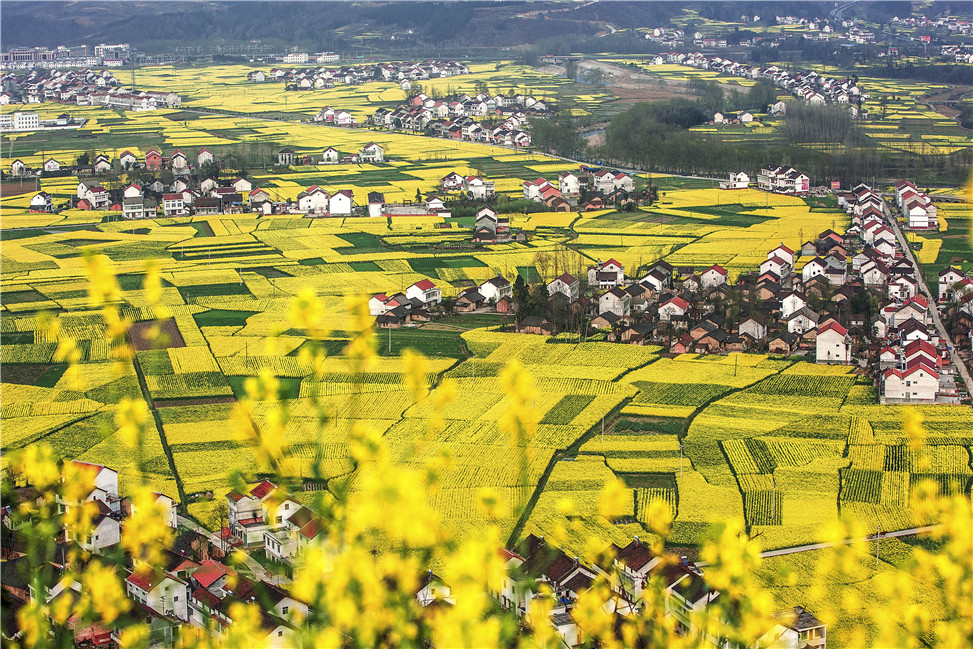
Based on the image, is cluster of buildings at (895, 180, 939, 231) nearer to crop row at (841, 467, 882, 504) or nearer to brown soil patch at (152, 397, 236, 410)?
crop row at (841, 467, 882, 504)

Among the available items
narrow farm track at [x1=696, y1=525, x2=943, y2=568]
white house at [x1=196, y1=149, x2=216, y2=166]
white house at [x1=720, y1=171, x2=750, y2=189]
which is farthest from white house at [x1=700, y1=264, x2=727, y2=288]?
white house at [x1=196, y1=149, x2=216, y2=166]

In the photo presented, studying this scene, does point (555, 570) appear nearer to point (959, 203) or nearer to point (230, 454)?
point (230, 454)

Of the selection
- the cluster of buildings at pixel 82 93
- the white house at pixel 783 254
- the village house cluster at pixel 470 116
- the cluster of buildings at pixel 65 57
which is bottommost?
the cluster of buildings at pixel 65 57

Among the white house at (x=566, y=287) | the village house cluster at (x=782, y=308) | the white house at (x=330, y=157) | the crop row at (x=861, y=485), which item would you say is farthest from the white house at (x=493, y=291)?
the white house at (x=330, y=157)

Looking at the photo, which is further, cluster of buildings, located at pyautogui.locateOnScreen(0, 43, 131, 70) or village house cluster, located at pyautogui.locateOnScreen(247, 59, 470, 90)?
cluster of buildings, located at pyautogui.locateOnScreen(0, 43, 131, 70)

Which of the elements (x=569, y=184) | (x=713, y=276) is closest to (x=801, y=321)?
(x=713, y=276)

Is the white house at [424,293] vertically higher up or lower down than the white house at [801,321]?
lower down

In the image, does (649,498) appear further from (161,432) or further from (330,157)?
(330,157)

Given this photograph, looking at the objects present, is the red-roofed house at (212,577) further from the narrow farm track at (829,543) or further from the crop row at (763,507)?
the crop row at (763,507)
